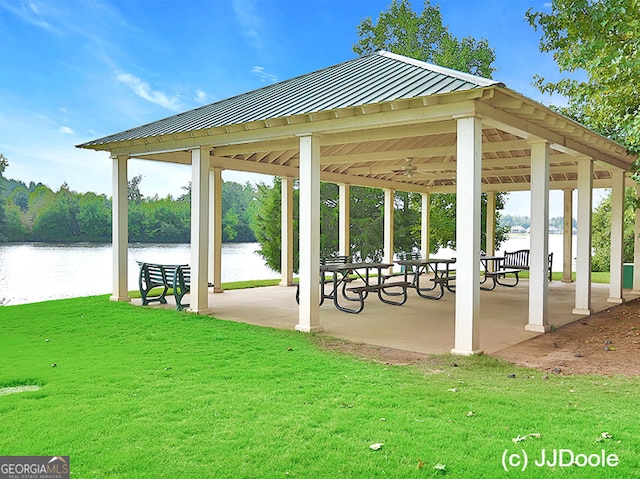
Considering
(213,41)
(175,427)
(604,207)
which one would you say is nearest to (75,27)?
(213,41)

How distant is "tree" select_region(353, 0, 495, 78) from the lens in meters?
24.1

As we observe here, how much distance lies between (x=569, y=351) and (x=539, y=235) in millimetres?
1679

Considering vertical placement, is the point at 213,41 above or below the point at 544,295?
above

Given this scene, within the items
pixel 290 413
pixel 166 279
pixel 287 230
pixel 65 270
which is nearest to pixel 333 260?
pixel 287 230

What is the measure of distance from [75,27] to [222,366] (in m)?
45.8

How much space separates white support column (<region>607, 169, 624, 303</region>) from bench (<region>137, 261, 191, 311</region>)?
781 cm

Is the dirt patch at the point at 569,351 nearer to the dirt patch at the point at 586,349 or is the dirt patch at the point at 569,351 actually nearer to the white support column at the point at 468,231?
the dirt patch at the point at 586,349

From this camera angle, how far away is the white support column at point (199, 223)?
834 cm

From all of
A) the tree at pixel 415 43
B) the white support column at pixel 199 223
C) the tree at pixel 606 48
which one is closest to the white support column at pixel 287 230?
the white support column at pixel 199 223

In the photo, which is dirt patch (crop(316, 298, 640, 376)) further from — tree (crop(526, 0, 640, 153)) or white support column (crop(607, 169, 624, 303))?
white support column (crop(607, 169, 624, 303))

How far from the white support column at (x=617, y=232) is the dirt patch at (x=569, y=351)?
293 centimetres

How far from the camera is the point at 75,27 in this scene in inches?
1698

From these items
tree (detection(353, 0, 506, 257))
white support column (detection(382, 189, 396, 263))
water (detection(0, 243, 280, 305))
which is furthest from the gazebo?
tree (detection(353, 0, 506, 257))

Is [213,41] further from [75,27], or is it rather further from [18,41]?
[18,41]
